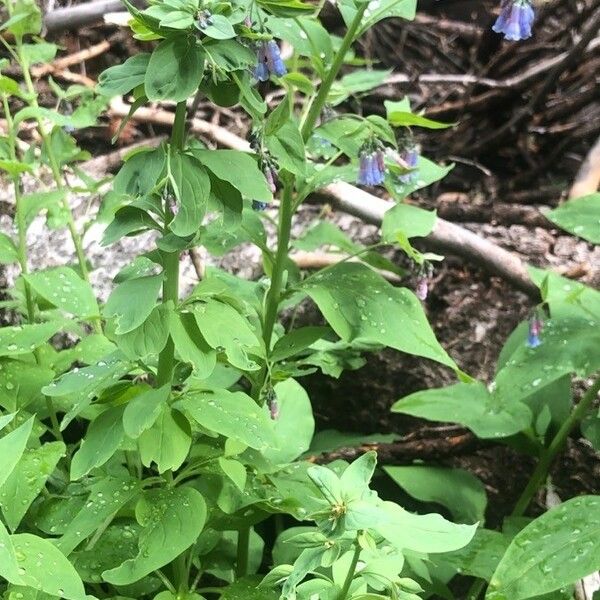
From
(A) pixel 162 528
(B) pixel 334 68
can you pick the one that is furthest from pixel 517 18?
(A) pixel 162 528

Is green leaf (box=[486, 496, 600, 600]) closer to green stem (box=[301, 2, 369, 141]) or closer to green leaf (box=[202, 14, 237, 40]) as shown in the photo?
green stem (box=[301, 2, 369, 141])

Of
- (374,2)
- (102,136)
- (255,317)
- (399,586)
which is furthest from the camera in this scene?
(102,136)

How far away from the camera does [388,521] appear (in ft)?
2.44

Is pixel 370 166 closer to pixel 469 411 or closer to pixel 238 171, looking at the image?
pixel 238 171

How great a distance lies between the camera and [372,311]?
121 cm

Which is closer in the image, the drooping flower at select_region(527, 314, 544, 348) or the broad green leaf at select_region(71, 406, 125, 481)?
the broad green leaf at select_region(71, 406, 125, 481)

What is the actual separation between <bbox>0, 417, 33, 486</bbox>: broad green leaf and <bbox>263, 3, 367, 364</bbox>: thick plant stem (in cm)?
50

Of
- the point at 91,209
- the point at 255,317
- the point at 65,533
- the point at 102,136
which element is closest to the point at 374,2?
the point at 255,317

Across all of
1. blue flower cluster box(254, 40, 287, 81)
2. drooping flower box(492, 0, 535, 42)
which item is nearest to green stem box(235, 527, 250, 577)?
blue flower cluster box(254, 40, 287, 81)

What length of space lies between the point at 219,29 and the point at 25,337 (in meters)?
0.64

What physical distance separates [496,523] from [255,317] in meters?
1.00

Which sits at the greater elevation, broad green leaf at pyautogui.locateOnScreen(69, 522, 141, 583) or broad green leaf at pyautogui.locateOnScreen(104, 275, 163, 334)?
broad green leaf at pyautogui.locateOnScreen(104, 275, 163, 334)

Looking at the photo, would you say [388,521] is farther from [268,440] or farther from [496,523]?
[496,523]

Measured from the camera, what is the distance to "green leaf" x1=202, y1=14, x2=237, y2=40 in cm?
83
